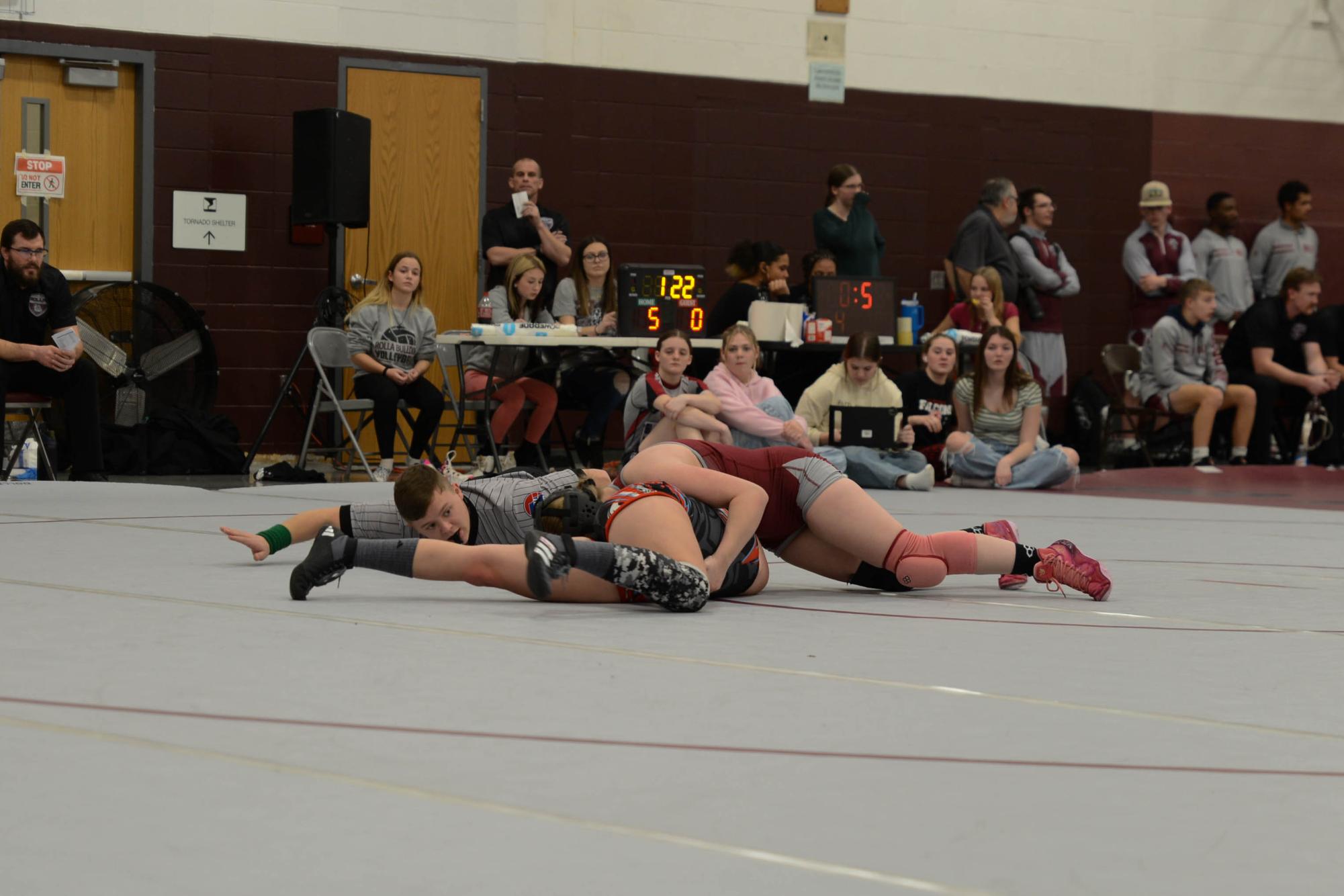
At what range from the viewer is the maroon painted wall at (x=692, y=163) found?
9.79m

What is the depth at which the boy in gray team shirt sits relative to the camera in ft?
13.1

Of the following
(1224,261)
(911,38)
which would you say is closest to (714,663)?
(911,38)

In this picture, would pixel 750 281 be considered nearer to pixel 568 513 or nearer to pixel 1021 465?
pixel 1021 465

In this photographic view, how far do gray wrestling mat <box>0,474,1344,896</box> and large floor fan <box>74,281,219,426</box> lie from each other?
459 cm

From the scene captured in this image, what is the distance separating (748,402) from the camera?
8.08m

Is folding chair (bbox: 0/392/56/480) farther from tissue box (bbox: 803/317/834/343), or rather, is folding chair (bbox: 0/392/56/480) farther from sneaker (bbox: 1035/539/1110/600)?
sneaker (bbox: 1035/539/1110/600)

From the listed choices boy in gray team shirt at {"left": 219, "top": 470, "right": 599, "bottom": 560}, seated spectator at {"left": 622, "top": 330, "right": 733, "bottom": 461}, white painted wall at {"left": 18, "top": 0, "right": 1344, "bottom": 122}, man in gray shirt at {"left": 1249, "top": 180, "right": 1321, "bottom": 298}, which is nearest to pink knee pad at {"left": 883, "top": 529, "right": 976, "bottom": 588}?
boy in gray team shirt at {"left": 219, "top": 470, "right": 599, "bottom": 560}

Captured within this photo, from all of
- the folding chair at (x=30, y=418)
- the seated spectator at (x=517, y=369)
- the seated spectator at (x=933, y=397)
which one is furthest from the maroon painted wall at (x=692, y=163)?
the seated spectator at (x=933, y=397)

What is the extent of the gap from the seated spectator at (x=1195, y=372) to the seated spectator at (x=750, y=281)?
251 centimetres

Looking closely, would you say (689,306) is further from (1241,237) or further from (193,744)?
(193,744)

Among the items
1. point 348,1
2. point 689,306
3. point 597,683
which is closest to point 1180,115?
point 689,306

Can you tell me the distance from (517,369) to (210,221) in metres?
2.17

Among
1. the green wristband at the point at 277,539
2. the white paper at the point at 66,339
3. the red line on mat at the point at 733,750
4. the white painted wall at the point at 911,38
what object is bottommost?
the green wristband at the point at 277,539

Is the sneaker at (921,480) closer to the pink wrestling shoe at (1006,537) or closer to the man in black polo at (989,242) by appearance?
the man in black polo at (989,242)
